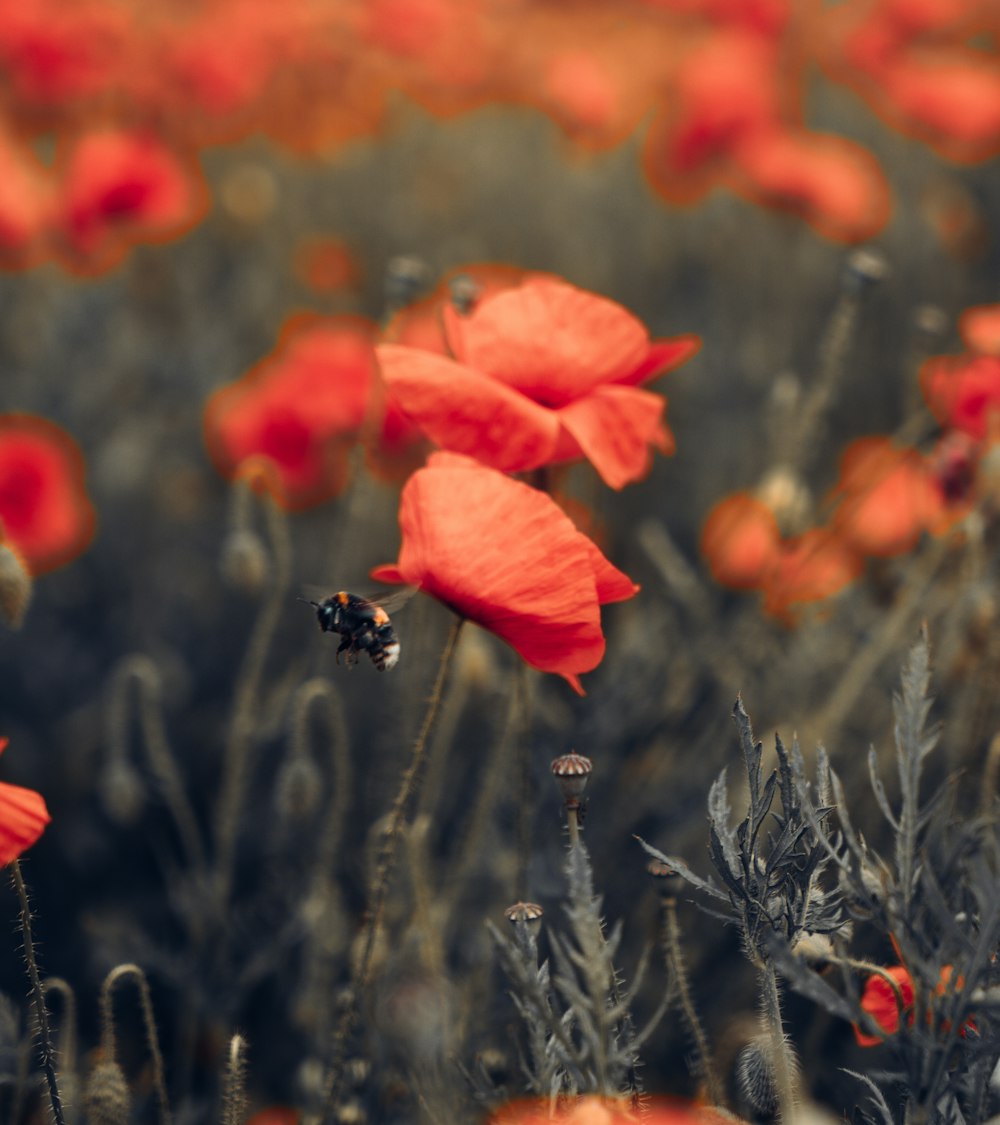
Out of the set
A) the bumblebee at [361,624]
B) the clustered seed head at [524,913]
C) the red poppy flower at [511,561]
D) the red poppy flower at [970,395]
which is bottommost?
the clustered seed head at [524,913]

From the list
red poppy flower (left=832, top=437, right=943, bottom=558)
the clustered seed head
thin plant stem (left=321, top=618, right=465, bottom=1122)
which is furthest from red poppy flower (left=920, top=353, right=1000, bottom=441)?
the clustered seed head

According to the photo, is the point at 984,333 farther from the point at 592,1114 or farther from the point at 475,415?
the point at 592,1114

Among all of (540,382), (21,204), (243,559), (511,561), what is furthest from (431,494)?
(21,204)

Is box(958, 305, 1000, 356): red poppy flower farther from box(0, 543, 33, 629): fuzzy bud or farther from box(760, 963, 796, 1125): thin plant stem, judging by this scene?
box(0, 543, 33, 629): fuzzy bud

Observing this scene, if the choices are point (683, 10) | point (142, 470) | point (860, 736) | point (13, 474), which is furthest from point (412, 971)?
point (683, 10)

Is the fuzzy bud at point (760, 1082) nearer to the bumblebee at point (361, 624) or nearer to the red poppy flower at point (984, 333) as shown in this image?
the bumblebee at point (361, 624)

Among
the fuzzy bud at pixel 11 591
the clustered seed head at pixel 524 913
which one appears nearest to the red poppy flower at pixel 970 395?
the clustered seed head at pixel 524 913
